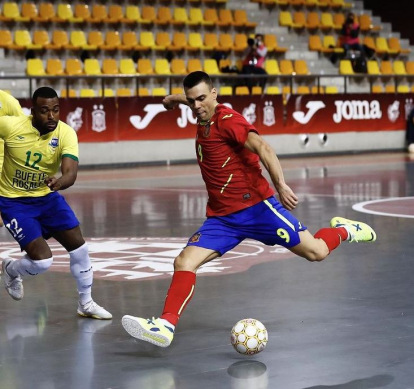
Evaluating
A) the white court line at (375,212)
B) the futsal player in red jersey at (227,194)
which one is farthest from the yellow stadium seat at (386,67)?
the futsal player in red jersey at (227,194)

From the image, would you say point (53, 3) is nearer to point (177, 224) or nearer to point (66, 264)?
point (177, 224)

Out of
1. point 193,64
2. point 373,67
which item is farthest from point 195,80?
point 373,67

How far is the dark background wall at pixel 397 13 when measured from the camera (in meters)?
42.1

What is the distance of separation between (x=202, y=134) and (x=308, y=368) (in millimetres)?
1986

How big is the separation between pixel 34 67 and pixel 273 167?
69.5ft

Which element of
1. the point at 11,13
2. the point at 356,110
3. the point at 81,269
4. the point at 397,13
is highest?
the point at 397,13

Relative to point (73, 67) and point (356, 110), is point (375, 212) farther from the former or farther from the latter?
point (356, 110)

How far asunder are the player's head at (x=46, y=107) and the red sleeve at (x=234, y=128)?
4.80ft

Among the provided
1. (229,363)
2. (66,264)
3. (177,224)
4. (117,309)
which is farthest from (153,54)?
(229,363)

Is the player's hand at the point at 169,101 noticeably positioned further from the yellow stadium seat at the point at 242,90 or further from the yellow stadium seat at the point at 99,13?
the yellow stadium seat at the point at 99,13

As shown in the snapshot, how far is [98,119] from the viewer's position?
2680 cm

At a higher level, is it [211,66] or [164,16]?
[164,16]

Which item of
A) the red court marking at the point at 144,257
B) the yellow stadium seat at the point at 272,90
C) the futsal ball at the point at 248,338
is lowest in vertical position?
the red court marking at the point at 144,257

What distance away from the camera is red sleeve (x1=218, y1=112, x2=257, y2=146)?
25.2 feet
